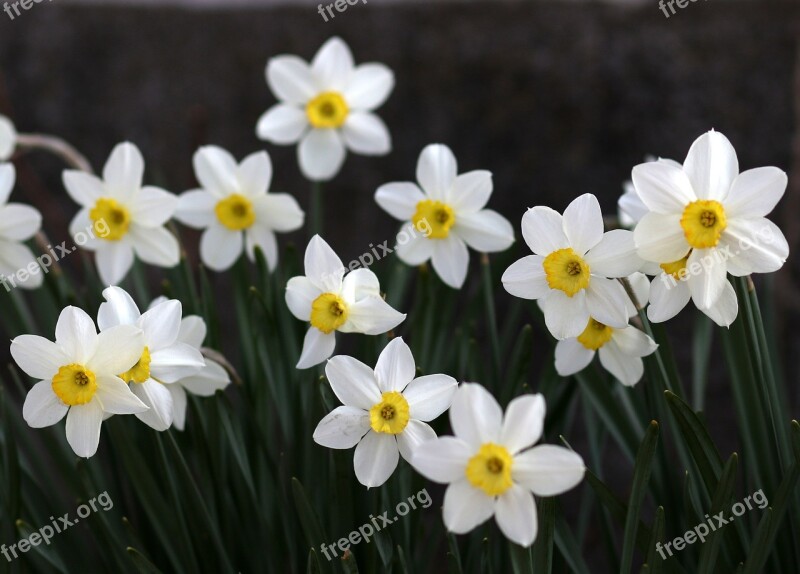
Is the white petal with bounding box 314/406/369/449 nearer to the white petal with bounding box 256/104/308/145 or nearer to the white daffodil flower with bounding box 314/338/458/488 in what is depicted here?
the white daffodil flower with bounding box 314/338/458/488

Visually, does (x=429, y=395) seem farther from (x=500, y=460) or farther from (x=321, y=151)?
(x=321, y=151)

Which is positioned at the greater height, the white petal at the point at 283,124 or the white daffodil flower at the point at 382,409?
the white petal at the point at 283,124

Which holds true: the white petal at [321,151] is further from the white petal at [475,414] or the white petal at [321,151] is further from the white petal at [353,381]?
the white petal at [475,414]

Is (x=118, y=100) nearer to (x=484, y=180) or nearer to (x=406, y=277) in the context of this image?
(x=406, y=277)

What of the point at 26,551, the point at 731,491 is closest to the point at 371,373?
the point at 731,491

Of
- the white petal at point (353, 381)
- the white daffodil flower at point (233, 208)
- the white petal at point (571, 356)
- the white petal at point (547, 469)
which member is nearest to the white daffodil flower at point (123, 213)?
the white daffodil flower at point (233, 208)

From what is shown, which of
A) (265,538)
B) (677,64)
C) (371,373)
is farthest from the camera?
(677,64)

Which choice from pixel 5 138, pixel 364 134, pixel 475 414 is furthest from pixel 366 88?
pixel 475 414
